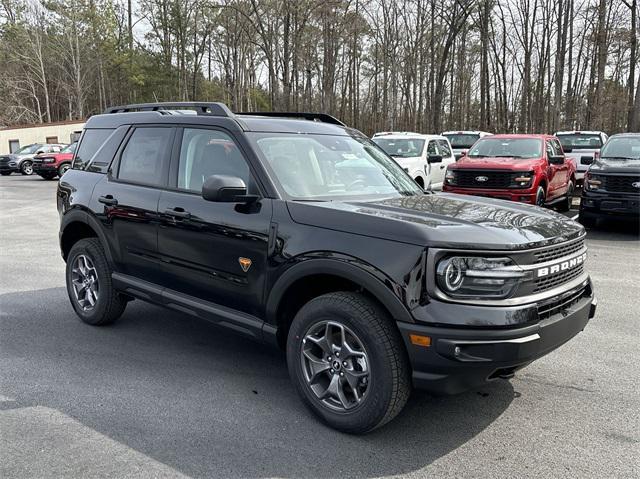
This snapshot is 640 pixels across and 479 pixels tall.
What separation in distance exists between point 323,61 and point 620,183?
34447 millimetres

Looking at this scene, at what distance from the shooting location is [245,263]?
11.8 feet

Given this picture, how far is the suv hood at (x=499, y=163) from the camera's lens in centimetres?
1101

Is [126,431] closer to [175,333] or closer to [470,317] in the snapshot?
[175,333]

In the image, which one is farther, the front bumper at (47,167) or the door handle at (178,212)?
the front bumper at (47,167)

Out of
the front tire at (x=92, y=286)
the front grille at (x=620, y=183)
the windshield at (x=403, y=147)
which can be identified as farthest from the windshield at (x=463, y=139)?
the front tire at (x=92, y=286)

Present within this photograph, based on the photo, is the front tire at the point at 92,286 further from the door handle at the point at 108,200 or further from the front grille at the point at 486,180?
the front grille at the point at 486,180

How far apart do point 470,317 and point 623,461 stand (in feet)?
3.96

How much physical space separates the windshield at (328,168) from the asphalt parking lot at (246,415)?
1.47m

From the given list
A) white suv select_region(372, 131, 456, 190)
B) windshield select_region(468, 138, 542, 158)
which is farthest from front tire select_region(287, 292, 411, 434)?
windshield select_region(468, 138, 542, 158)

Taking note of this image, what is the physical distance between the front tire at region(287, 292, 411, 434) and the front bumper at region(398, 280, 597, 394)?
131 millimetres

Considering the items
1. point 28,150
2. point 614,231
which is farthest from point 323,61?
point 614,231

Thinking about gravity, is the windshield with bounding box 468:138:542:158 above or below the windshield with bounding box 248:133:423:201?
above

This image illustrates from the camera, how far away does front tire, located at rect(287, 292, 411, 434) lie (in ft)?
9.70

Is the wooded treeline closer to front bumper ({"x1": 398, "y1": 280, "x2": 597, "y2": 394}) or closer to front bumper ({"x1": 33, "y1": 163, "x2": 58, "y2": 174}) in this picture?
front bumper ({"x1": 33, "y1": 163, "x2": 58, "y2": 174})
